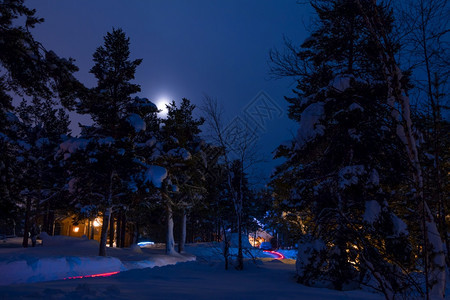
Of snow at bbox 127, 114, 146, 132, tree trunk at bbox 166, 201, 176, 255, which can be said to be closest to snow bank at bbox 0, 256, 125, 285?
snow at bbox 127, 114, 146, 132

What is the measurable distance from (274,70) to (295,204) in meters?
4.60

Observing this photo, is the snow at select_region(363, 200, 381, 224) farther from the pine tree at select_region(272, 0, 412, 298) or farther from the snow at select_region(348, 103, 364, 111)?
the snow at select_region(348, 103, 364, 111)

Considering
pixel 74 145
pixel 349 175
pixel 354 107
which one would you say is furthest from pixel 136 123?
pixel 349 175

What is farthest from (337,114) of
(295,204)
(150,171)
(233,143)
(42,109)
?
(42,109)

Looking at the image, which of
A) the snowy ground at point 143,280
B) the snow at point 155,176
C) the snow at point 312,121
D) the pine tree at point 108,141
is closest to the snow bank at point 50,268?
the snowy ground at point 143,280

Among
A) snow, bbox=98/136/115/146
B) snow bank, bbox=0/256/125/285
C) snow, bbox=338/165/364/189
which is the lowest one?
snow bank, bbox=0/256/125/285

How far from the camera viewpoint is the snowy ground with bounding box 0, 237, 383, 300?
16.1 ft

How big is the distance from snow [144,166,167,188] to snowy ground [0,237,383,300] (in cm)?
463

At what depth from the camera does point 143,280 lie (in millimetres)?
6715

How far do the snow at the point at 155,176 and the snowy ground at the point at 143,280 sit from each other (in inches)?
182

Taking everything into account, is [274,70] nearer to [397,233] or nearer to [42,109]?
[397,233]

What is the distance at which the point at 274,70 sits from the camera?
8672 mm

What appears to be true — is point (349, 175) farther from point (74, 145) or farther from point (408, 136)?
point (74, 145)

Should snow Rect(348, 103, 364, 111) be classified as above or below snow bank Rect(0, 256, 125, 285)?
above
